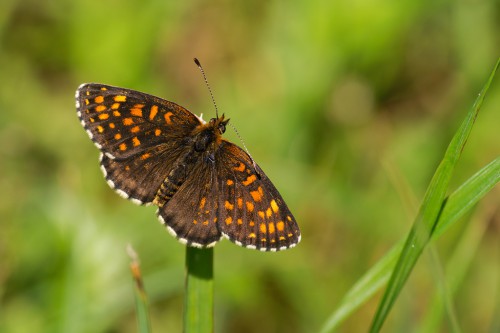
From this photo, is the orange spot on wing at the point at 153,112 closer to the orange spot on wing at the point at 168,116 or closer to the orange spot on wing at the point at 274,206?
the orange spot on wing at the point at 168,116

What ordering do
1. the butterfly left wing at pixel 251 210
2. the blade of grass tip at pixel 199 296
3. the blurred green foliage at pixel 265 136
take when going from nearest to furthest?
the blade of grass tip at pixel 199 296 < the butterfly left wing at pixel 251 210 < the blurred green foliage at pixel 265 136

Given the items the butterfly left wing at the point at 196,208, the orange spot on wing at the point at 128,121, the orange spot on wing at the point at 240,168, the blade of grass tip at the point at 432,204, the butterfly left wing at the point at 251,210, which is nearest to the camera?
the blade of grass tip at the point at 432,204

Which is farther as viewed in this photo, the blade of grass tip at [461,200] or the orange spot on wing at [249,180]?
the orange spot on wing at [249,180]

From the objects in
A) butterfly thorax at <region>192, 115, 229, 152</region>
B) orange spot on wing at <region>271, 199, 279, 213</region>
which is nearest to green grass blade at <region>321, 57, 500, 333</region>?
orange spot on wing at <region>271, 199, 279, 213</region>

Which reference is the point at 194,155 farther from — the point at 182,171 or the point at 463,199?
the point at 463,199

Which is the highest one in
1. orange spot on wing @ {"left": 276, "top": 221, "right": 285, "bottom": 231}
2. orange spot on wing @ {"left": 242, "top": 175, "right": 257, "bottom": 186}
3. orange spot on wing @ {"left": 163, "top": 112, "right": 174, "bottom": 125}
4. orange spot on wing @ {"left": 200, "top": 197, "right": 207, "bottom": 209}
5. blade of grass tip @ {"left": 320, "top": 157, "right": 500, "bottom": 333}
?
orange spot on wing @ {"left": 163, "top": 112, "right": 174, "bottom": 125}

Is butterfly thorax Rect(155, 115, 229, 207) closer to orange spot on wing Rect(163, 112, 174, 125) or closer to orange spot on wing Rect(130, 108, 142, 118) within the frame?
orange spot on wing Rect(163, 112, 174, 125)

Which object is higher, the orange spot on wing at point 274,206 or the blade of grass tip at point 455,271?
the orange spot on wing at point 274,206

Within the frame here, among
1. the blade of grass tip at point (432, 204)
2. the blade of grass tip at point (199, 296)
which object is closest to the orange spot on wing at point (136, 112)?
the blade of grass tip at point (199, 296)

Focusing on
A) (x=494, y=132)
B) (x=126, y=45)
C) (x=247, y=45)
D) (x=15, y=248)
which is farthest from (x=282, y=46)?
(x=15, y=248)
